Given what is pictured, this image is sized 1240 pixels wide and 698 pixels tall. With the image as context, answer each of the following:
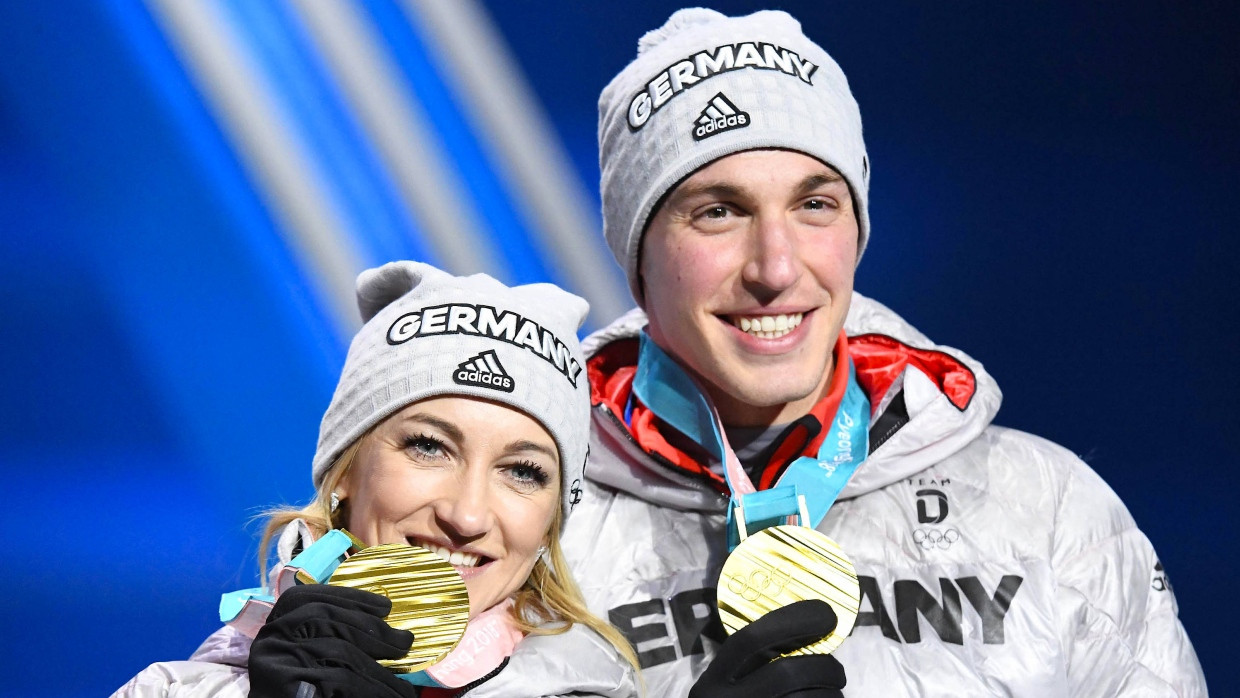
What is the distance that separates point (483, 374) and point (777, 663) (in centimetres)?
56

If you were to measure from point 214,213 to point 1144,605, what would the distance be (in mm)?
2304

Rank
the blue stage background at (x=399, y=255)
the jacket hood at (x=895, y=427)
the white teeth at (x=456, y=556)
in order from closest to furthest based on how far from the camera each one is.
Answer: the white teeth at (x=456, y=556) → the jacket hood at (x=895, y=427) → the blue stage background at (x=399, y=255)

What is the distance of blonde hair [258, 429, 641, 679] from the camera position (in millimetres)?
1820

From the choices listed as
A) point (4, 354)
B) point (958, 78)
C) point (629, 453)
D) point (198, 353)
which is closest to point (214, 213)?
point (198, 353)

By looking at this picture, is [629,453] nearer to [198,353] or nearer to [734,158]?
[734,158]

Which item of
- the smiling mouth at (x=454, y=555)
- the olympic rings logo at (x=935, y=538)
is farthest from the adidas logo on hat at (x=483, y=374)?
the olympic rings logo at (x=935, y=538)

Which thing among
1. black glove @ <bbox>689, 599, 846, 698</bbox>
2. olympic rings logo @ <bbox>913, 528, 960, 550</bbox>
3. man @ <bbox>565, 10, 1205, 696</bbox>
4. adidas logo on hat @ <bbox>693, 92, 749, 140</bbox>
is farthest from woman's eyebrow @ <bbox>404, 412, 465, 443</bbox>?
olympic rings logo @ <bbox>913, 528, 960, 550</bbox>

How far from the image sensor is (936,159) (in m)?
3.15

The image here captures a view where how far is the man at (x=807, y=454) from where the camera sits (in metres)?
1.89

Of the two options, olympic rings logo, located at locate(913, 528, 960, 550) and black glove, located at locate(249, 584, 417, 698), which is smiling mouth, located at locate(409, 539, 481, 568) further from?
olympic rings logo, located at locate(913, 528, 960, 550)

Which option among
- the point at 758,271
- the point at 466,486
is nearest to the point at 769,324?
the point at 758,271

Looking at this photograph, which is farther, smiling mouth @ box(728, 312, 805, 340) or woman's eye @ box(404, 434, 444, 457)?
smiling mouth @ box(728, 312, 805, 340)

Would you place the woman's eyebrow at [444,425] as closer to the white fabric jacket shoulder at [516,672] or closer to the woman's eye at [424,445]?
the woman's eye at [424,445]

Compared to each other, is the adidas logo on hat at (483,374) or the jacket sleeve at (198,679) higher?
the adidas logo on hat at (483,374)
